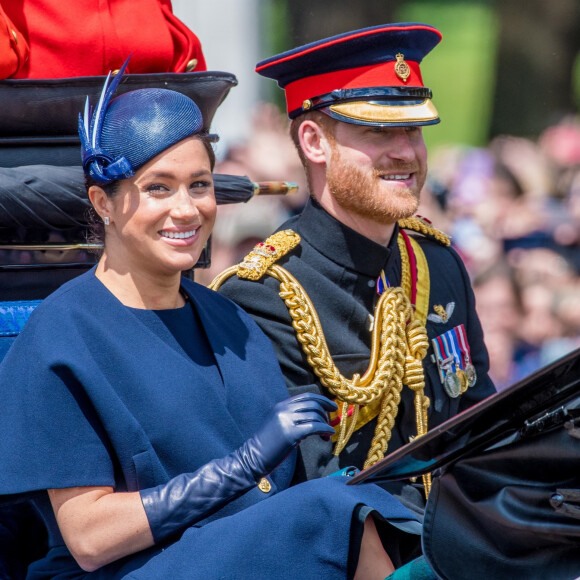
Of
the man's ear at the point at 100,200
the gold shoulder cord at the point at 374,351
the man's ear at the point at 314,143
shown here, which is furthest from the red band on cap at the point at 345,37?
the man's ear at the point at 100,200

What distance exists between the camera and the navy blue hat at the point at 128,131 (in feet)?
7.36

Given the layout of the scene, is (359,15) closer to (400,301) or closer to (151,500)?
(400,301)

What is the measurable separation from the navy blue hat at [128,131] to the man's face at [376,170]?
2.09 feet

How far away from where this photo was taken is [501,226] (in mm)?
5168

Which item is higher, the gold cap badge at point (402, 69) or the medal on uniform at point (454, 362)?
the gold cap badge at point (402, 69)

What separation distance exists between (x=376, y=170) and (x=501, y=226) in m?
2.48

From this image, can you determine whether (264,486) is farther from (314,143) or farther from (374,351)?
(314,143)

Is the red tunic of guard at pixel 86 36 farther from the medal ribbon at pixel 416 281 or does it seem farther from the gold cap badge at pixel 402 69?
the medal ribbon at pixel 416 281

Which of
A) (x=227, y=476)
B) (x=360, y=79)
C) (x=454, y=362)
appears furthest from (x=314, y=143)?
(x=227, y=476)

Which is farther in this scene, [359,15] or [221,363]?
[359,15]

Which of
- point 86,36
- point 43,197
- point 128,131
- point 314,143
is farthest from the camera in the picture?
point 314,143

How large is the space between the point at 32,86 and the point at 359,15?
11.0 ft

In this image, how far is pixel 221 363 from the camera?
2379mm

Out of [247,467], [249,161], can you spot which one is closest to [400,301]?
[247,467]
